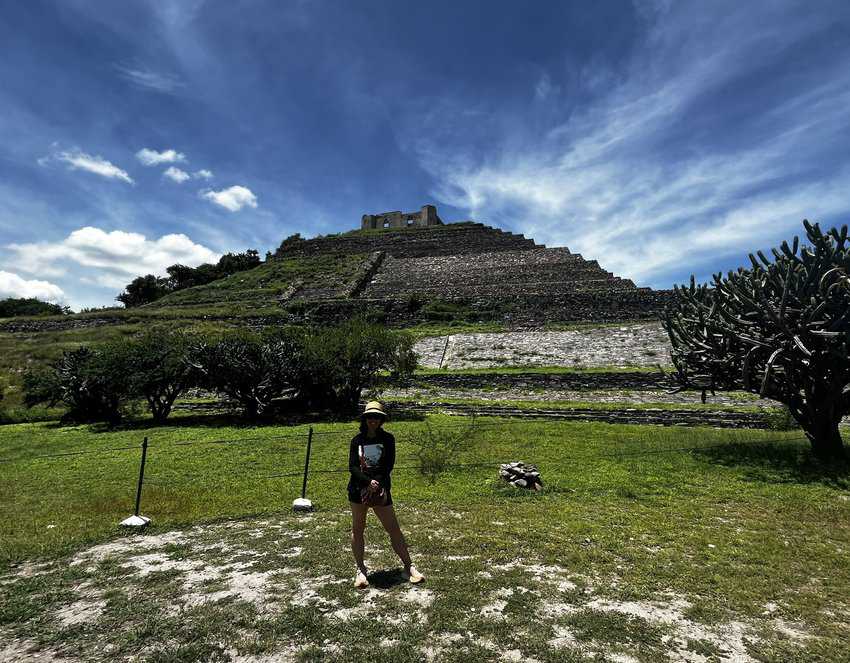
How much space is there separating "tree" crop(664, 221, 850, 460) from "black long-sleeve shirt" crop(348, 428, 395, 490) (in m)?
7.55

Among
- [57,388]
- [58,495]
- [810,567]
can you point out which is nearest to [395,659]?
[810,567]

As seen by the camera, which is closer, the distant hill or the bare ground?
the bare ground

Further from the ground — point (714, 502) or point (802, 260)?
point (802, 260)

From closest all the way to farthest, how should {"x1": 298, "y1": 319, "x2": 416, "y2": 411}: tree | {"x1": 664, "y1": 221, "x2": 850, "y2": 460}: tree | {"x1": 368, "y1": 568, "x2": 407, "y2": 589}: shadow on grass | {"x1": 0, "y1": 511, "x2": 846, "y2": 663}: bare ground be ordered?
{"x1": 0, "y1": 511, "x2": 846, "y2": 663}: bare ground, {"x1": 368, "y1": 568, "x2": 407, "y2": 589}: shadow on grass, {"x1": 664, "y1": 221, "x2": 850, "y2": 460}: tree, {"x1": 298, "y1": 319, "x2": 416, "y2": 411}: tree

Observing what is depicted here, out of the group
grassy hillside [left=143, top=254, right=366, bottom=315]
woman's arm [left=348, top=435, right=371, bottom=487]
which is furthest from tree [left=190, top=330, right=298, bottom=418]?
grassy hillside [left=143, top=254, right=366, bottom=315]

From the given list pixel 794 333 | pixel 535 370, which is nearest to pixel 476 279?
pixel 535 370

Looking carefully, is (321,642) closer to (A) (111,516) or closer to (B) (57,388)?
(A) (111,516)

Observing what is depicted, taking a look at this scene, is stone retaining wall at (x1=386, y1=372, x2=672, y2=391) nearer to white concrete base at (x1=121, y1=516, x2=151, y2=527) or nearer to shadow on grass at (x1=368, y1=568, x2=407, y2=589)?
white concrete base at (x1=121, y1=516, x2=151, y2=527)

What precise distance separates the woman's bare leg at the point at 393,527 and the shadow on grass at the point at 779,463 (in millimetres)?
7079

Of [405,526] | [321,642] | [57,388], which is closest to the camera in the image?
[321,642]

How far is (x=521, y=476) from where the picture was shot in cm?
764

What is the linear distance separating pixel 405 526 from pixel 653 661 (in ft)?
10.8

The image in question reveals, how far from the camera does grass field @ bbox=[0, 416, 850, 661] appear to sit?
3154mm

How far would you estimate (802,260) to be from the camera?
9.46 meters
